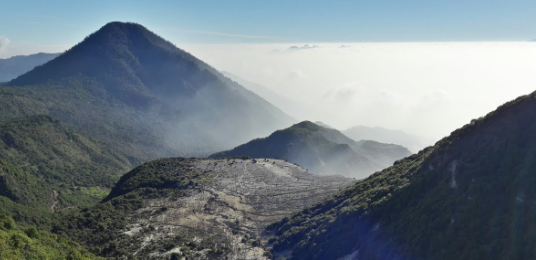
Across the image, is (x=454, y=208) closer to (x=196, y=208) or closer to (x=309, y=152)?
(x=196, y=208)

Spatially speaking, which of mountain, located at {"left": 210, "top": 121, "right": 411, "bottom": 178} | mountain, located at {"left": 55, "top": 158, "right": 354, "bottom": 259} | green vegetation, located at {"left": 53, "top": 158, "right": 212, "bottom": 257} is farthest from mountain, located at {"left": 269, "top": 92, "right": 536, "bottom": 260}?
mountain, located at {"left": 210, "top": 121, "right": 411, "bottom": 178}

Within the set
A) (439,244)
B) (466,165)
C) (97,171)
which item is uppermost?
(466,165)

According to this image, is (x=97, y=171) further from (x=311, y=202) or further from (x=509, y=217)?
(x=509, y=217)

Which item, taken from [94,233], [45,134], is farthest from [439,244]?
[45,134]

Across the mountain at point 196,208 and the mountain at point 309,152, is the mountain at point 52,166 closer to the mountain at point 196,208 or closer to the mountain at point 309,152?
the mountain at point 196,208

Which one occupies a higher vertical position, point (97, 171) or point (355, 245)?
point (355, 245)

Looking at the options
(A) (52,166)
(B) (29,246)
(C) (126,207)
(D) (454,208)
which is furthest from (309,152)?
(B) (29,246)

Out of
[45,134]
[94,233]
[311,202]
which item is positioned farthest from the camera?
[45,134]

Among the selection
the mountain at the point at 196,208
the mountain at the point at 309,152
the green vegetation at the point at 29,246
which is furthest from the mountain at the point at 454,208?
the mountain at the point at 309,152
